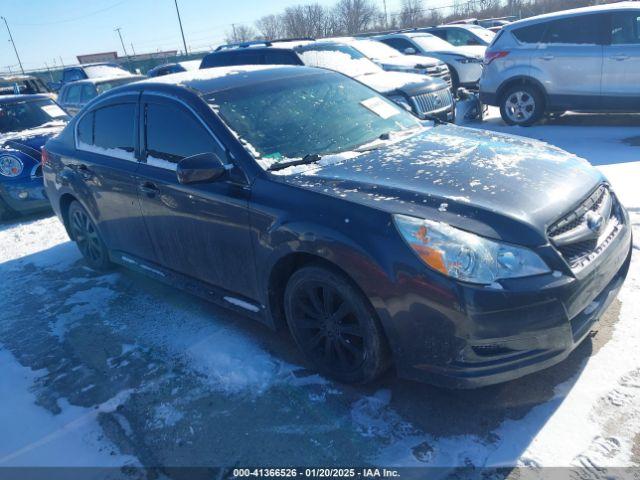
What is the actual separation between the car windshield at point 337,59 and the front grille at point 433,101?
120 cm

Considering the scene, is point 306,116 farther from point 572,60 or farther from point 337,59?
point 572,60

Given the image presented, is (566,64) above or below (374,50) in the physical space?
below

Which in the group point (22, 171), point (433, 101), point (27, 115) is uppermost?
point (27, 115)

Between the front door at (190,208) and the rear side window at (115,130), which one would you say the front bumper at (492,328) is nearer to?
the front door at (190,208)

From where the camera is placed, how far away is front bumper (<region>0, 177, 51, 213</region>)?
6.96 meters

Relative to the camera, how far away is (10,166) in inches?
273

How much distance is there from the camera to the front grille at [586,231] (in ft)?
8.18

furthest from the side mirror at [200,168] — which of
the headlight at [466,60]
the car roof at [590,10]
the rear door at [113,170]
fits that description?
the headlight at [466,60]

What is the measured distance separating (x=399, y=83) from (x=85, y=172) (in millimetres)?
5326

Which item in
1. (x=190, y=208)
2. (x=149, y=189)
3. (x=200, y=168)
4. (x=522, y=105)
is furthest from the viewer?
(x=522, y=105)

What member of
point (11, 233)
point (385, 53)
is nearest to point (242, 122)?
point (11, 233)

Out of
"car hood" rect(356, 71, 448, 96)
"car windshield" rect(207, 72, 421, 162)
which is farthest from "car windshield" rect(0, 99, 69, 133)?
"car windshield" rect(207, 72, 421, 162)

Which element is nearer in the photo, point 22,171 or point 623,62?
point 22,171

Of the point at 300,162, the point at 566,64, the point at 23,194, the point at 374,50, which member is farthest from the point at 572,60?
the point at 23,194
